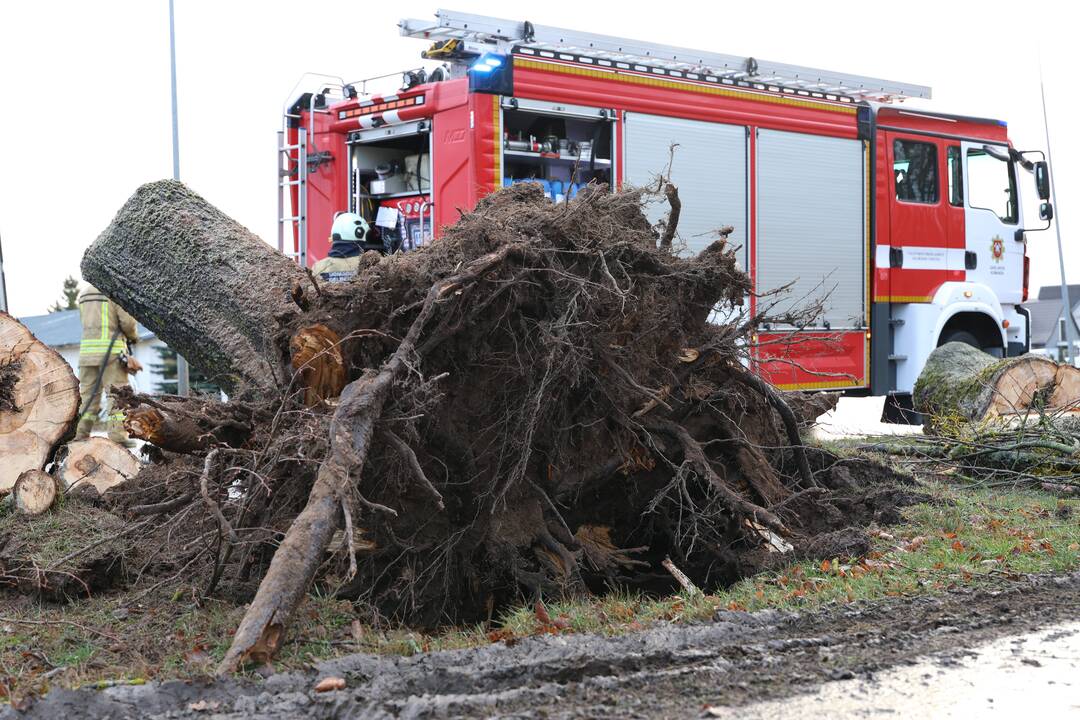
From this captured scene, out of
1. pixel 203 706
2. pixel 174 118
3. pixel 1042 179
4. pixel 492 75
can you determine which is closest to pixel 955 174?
pixel 1042 179

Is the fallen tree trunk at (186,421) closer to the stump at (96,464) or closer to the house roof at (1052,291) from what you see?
the stump at (96,464)

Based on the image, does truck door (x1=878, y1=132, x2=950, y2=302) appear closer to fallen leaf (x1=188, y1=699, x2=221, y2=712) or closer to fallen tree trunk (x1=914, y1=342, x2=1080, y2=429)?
fallen tree trunk (x1=914, y1=342, x2=1080, y2=429)

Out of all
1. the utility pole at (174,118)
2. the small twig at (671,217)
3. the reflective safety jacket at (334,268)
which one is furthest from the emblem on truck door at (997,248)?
the utility pole at (174,118)

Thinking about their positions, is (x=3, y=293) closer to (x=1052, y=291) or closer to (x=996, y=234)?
(x=996, y=234)

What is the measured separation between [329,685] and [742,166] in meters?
9.65

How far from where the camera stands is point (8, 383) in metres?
6.83

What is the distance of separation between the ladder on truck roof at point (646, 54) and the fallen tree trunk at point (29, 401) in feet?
17.4

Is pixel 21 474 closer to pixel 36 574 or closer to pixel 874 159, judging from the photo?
pixel 36 574

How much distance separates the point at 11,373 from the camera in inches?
270

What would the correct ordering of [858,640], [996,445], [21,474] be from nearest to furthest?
[858,640] < [21,474] < [996,445]

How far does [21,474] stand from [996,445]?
698 cm

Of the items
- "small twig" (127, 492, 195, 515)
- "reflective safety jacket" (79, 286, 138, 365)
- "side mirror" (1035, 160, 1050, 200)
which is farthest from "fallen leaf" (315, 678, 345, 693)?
"side mirror" (1035, 160, 1050, 200)

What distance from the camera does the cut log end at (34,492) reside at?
6227 millimetres

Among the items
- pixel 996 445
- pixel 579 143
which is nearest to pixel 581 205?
pixel 996 445
